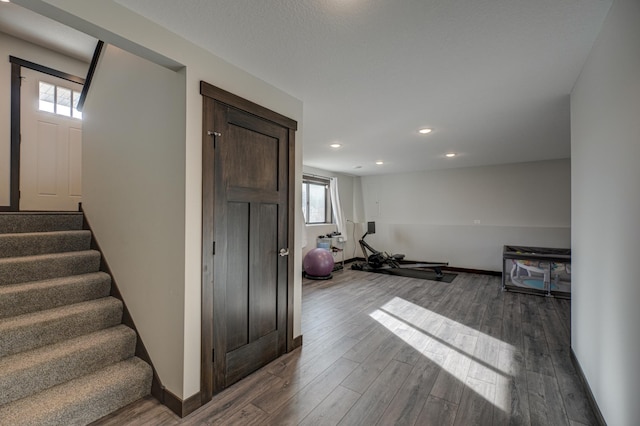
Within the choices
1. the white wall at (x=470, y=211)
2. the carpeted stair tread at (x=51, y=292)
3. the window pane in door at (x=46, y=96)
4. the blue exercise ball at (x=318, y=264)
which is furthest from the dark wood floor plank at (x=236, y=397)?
the white wall at (x=470, y=211)

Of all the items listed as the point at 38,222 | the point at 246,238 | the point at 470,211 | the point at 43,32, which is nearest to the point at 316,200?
the point at 470,211

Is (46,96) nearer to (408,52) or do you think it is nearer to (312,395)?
(408,52)

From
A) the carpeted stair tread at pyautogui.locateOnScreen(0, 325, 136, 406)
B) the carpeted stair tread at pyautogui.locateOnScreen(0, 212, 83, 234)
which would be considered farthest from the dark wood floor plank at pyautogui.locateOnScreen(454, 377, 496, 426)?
the carpeted stair tread at pyautogui.locateOnScreen(0, 212, 83, 234)

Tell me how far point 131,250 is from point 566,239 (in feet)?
24.3

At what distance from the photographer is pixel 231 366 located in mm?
2260

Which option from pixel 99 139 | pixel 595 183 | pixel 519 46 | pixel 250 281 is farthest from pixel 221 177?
pixel 595 183

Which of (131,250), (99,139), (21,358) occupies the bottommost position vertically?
(21,358)

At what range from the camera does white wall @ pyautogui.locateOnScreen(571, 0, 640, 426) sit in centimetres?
137

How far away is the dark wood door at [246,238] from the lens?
84.0 inches

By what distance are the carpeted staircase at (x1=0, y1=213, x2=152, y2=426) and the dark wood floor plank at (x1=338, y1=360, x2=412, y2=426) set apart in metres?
1.52

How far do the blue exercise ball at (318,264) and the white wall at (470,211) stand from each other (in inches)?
101

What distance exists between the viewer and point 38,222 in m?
2.90

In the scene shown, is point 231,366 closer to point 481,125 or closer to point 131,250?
point 131,250

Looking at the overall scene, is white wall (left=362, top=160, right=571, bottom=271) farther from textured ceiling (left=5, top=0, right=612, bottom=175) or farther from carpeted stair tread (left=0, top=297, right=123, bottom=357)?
carpeted stair tread (left=0, top=297, right=123, bottom=357)
